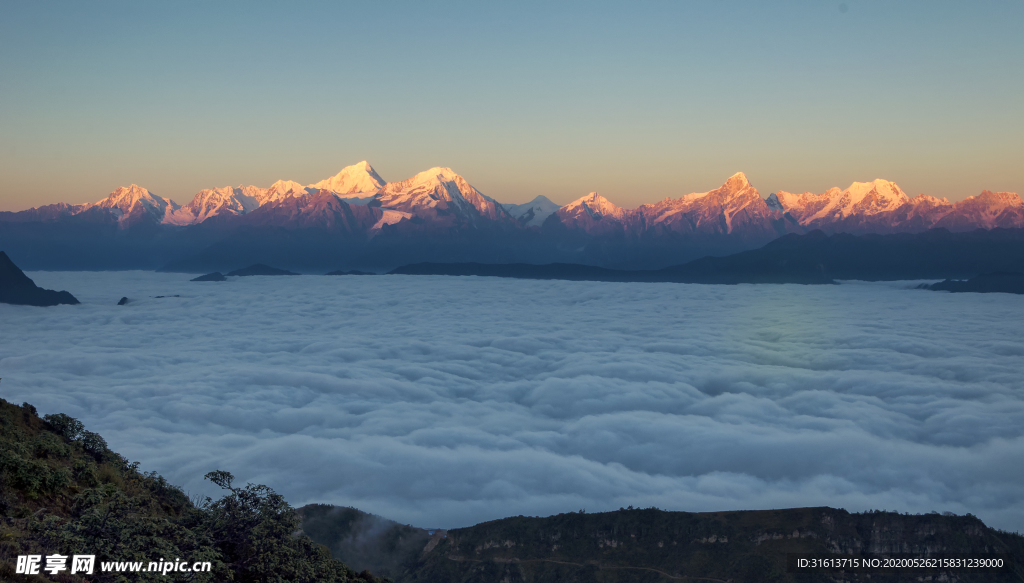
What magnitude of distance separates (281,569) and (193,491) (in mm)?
84787

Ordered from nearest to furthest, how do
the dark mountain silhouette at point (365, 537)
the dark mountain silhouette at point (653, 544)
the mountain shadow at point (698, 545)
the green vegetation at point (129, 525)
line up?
the green vegetation at point (129, 525) < the mountain shadow at point (698, 545) < the dark mountain silhouette at point (653, 544) < the dark mountain silhouette at point (365, 537)

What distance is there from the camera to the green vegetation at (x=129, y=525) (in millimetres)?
16156

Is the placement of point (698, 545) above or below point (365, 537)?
above

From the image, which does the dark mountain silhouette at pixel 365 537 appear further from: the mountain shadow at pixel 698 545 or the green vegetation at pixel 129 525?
the green vegetation at pixel 129 525

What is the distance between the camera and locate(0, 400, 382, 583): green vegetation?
53.0ft

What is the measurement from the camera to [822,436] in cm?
16150

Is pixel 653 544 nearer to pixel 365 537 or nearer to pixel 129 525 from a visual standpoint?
pixel 365 537

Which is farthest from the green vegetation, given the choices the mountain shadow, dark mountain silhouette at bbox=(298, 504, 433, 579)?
dark mountain silhouette at bbox=(298, 504, 433, 579)

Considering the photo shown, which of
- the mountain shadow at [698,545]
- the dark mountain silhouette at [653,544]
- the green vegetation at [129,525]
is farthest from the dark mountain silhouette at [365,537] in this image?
the green vegetation at [129,525]

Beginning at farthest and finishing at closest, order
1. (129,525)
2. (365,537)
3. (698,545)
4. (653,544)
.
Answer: (365,537) → (653,544) → (698,545) → (129,525)

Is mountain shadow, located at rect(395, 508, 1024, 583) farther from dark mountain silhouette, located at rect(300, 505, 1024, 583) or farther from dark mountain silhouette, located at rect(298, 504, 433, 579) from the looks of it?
dark mountain silhouette, located at rect(298, 504, 433, 579)

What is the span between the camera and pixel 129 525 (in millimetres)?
17266

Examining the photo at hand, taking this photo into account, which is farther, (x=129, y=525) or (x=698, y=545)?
(x=698, y=545)

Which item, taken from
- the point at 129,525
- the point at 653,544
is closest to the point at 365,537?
the point at 653,544
